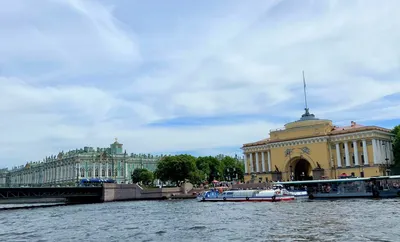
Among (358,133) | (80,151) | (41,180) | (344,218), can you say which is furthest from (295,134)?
(41,180)

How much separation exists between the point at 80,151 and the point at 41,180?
30409 millimetres

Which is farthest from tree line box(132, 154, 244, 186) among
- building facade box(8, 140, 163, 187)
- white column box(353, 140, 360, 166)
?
white column box(353, 140, 360, 166)

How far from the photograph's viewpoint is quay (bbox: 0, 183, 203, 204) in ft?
262

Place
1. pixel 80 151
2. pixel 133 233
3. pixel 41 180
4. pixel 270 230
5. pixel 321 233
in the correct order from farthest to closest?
1. pixel 41 180
2. pixel 80 151
3. pixel 133 233
4. pixel 270 230
5. pixel 321 233

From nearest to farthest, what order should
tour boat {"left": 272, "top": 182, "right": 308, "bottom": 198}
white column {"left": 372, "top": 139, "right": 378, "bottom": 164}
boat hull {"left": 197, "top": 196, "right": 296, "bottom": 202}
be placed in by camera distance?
boat hull {"left": 197, "top": 196, "right": 296, "bottom": 202} → tour boat {"left": 272, "top": 182, "right": 308, "bottom": 198} → white column {"left": 372, "top": 139, "right": 378, "bottom": 164}

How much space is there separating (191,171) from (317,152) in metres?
29.8

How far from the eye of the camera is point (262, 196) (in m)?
61.8

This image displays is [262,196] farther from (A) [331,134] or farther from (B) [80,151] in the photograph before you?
(B) [80,151]

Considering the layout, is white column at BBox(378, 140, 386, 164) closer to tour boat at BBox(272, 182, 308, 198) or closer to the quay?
tour boat at BBox(272, 182, 308, 198)

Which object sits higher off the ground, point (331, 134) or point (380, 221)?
point (331, 134)

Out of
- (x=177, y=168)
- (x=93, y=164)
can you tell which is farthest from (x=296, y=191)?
(x=93, y=164)

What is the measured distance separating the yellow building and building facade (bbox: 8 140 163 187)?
61.4 metres

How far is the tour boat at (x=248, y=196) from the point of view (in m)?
59.6

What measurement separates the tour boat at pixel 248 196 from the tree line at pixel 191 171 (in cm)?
2743
